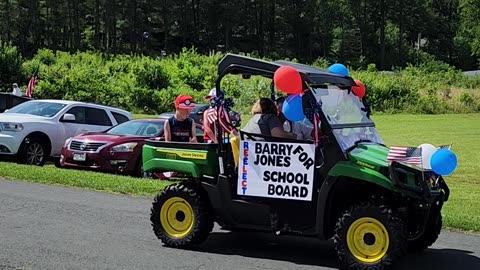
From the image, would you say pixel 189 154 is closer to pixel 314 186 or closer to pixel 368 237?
pixel 314 186

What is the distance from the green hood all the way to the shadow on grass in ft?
3.84

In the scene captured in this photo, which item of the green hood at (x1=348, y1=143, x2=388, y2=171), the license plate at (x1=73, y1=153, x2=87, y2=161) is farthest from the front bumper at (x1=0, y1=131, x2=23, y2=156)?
the green hood at (x1=348, y1=143, x2=388, y2=171)

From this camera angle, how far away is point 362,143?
24.5 feet

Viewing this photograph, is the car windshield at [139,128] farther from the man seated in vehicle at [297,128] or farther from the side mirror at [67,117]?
the man seated in vehicle at [297,128]

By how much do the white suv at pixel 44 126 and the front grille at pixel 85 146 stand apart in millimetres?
1299

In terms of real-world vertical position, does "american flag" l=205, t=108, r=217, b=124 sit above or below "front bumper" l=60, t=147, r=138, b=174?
above

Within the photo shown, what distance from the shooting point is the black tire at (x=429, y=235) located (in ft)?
24.8

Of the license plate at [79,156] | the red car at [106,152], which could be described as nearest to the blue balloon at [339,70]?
the red car at [106,152]

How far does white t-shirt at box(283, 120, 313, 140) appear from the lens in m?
7.31

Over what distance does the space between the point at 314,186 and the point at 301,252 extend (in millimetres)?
1154

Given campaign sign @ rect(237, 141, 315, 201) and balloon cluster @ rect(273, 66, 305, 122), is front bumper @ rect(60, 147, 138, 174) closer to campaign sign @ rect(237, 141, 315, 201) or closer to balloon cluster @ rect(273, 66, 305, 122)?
campaign sign @ rect(237, 141, 315, 201)

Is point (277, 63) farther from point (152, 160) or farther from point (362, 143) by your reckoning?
point (152, 160)

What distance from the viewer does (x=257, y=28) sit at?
9950cm

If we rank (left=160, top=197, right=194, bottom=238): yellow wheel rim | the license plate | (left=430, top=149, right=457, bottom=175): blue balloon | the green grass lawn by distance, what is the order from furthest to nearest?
the license plate
the green grass lawn
(left=160, top=197, right=194, bottom=238): yellow wheel rim
(left=430, top=149, right=457, bottom=175): blue balloon
